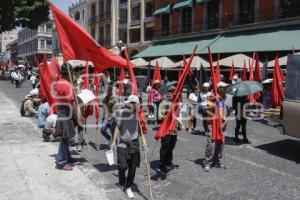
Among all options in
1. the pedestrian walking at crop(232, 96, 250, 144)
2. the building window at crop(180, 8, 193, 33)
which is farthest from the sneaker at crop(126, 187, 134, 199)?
the building window at crop(180, 8, 193, 33)

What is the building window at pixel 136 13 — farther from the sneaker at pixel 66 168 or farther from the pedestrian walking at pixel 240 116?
the sneaker at pixel 66 168

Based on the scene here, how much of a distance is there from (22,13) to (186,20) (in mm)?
15034

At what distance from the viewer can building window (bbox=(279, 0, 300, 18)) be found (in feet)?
67.8

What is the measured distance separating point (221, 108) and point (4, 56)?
81.3m

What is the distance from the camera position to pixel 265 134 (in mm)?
11570

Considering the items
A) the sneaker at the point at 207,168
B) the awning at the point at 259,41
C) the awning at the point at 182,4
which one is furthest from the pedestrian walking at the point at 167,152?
the awning at the point at 182,4

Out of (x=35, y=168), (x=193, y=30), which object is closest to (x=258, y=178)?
(x=35, y=168)

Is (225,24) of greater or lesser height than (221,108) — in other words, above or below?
above

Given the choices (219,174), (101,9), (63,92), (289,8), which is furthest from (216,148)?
(101,9)

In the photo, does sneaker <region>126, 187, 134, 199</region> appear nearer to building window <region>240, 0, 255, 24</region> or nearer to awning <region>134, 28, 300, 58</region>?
awning <region>134, 28, 300, 58</region>

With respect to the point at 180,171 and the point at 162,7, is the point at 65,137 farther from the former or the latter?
the point at 162,7

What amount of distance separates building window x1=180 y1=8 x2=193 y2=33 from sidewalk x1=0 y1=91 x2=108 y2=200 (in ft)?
71.7

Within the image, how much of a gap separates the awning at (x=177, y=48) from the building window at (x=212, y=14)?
127 cm

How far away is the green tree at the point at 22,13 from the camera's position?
3492 cm
